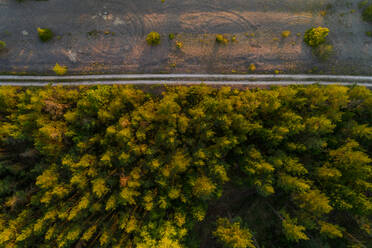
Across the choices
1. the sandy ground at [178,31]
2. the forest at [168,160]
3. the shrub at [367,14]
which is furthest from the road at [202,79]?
the shrub at [367,14]

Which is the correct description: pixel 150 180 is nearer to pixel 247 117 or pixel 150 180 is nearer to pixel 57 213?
pixel 57 213

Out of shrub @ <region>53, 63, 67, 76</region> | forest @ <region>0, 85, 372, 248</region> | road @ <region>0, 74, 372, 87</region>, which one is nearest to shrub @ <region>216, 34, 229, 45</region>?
road @ <region>0, 74, 372, 87</region>

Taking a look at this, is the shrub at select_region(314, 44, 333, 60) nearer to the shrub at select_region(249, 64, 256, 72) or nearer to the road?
the road

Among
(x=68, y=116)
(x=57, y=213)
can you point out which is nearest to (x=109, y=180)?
(x=57, y=213)

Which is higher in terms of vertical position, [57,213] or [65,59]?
[65,59]

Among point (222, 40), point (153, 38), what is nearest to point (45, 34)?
point (153, 38)

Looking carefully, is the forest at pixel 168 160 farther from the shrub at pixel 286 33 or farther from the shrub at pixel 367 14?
the shrub at pixel 367 14
